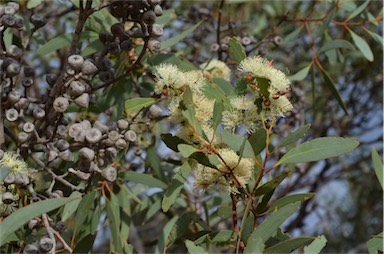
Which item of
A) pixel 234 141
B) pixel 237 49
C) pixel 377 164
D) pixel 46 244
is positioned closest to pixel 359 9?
pixel 377 164

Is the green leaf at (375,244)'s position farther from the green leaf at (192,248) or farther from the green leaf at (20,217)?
the green leaf at (20,217)

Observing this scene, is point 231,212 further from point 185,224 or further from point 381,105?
point 381,105

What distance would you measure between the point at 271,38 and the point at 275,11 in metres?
1.00

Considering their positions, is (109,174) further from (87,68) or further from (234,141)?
(234,141)

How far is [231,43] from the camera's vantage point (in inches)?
55.7

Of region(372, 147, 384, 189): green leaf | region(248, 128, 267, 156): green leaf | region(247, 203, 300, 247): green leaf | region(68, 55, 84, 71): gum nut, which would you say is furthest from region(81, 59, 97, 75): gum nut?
region(372, 147, 384, 189): green leaf

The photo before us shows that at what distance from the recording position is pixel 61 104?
1427 mm

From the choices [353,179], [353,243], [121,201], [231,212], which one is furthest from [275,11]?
[231,212]

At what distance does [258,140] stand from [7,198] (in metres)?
0.52

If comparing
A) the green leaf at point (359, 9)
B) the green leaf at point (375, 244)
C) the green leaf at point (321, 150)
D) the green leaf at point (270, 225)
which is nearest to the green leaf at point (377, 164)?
the green leaf at point (375, 244)

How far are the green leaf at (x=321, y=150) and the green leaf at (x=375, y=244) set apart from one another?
34cm

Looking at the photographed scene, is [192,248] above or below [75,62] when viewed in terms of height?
below

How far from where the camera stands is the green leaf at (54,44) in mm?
1871

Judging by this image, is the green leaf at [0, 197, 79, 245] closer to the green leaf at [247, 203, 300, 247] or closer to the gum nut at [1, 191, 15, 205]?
the gum nut at [1, 191, 15, 205]
